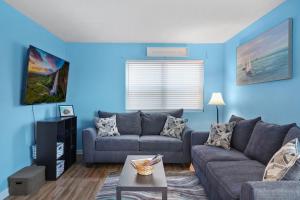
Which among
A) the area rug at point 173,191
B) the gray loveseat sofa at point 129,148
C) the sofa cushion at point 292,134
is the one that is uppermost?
the sofa cushion at point 292,134

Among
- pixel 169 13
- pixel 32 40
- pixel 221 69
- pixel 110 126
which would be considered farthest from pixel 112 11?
pixel 221 69

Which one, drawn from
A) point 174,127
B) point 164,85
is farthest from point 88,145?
point 164,85

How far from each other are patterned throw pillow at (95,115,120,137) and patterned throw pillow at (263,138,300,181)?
3003 millimetres

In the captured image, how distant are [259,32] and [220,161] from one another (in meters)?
2.03

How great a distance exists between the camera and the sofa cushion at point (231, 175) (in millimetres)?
2021

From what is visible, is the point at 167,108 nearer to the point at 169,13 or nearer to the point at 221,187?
the point at 169,13

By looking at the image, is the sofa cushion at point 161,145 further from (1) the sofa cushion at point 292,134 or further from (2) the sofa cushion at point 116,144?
(1) the sofa cushion at point 292,134

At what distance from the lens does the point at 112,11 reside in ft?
→ 10.4

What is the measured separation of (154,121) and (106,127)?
951 mm

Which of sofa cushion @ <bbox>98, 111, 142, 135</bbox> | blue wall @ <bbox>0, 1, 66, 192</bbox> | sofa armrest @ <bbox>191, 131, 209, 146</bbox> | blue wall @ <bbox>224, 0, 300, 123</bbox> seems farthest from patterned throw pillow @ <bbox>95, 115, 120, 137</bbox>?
blue wall @ <bbox>224, 0, 300, 123</bbox>

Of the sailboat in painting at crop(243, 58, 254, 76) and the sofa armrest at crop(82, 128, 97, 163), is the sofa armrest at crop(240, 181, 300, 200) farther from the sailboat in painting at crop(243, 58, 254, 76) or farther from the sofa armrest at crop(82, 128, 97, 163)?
the sofa armrest at crop(82, 128, 97, 163)

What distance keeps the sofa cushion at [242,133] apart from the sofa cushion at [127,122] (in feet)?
6.15

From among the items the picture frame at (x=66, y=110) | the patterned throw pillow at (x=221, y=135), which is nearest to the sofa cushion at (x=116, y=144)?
the picture frame at (x=66, y=110)

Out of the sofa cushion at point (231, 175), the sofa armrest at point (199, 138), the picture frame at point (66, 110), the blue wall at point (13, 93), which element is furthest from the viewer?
the picture frame at point (66, 110)
